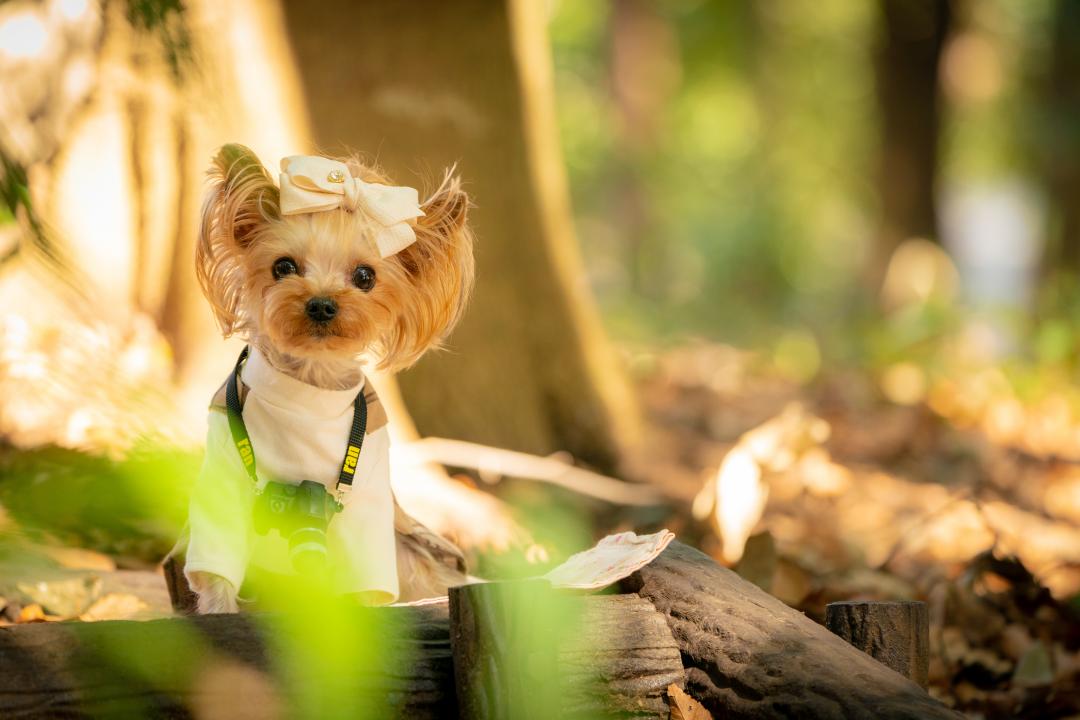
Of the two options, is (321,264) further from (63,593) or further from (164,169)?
(164,169)

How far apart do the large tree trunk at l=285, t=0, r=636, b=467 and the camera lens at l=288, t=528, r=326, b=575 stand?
258 cm

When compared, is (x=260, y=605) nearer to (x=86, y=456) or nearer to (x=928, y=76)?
(x=86, y=456)

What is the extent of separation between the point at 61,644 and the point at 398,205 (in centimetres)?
112

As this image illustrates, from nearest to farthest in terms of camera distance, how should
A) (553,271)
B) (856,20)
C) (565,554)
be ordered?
(565,554)
(553,271)
(856,20)

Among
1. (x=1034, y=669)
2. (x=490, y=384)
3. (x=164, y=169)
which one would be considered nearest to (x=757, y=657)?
(x=1034, y=669)

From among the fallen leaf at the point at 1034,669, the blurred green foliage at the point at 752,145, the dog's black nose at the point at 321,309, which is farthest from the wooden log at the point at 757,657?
the blurred green foliage at the point at 752,145

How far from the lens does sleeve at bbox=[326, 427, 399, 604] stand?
252cm

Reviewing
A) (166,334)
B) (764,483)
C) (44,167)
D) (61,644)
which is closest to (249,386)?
(61,644)

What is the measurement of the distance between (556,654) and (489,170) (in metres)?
3.52

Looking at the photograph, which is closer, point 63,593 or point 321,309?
point 321,309

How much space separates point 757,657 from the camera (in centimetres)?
213

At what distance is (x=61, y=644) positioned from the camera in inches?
75.7

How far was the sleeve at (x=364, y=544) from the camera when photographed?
2.52 meters

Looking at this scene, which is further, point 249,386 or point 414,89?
point 414,89
